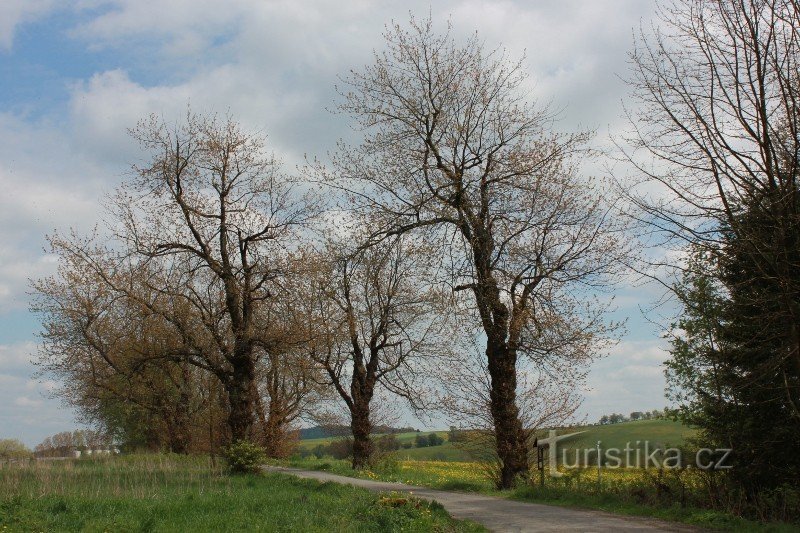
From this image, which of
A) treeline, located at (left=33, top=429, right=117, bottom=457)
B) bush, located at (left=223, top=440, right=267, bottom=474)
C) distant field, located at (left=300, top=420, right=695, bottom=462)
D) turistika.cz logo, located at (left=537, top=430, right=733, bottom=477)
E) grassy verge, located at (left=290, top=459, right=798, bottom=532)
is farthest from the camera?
treeline, located at (left=33, top=429, right=117, bottom=457)

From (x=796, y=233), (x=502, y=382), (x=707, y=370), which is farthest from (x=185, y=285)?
(x=796, y=233)

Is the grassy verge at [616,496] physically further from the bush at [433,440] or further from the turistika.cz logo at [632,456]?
the bush at [433,440]

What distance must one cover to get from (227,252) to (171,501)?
12084mm

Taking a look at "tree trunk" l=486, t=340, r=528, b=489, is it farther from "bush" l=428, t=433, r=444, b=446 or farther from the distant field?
"bush" l=428, t=433, r=444, b=446

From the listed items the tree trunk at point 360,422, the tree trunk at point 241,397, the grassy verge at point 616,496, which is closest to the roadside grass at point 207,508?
the grassy verge at point 616,496

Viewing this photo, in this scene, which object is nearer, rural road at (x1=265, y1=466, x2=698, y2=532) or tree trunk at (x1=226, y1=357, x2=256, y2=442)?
rural road at (x1=265, y1=466, x2=698, y2=532)

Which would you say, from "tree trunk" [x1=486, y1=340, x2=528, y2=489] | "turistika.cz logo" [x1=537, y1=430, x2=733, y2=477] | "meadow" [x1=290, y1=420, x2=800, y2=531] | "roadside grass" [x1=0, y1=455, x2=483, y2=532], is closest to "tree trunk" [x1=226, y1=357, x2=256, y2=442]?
"roadside grass" [x1=0, y1=455, x2=483, y2=532]

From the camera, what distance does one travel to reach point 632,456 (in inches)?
673

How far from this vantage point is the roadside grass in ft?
37.8

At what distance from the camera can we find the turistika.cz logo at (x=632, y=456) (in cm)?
1445

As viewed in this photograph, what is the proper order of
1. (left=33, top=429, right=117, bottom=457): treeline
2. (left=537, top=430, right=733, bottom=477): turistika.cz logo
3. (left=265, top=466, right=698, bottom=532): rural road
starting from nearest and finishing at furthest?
(left=265, top=466, right=698, bottom=532): rural road → (left=537, top=430, right=733, bottom=477): turistika.cz logo → (left=33, top=429, right=117, bottom=457): treeline

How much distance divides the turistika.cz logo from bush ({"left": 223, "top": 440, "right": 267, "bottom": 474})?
9576mm

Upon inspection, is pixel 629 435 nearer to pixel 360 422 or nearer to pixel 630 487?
pixel 630 487

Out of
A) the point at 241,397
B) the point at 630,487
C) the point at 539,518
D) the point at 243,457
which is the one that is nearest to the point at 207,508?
the point at 539,518
